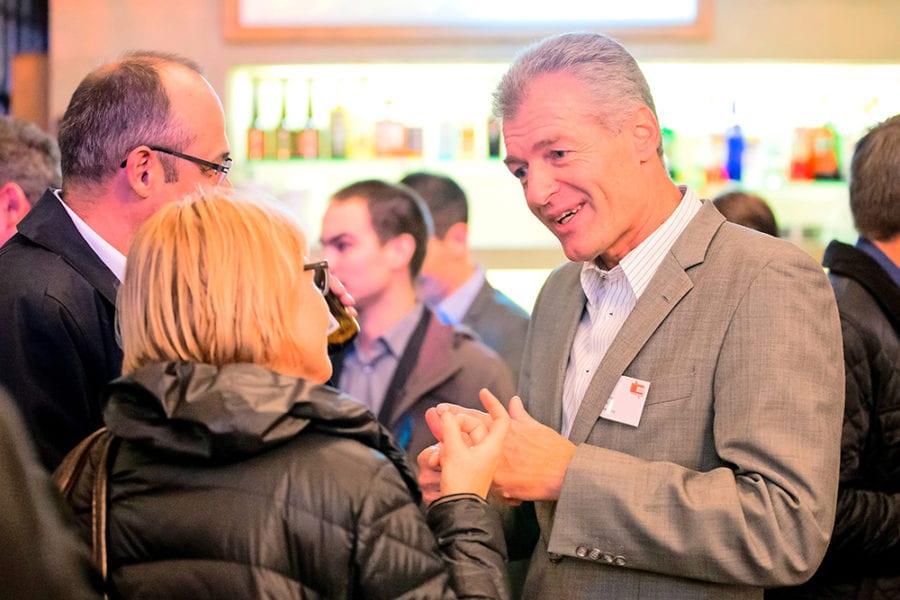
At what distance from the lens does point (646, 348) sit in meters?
1.71

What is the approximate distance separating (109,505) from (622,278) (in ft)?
3.21

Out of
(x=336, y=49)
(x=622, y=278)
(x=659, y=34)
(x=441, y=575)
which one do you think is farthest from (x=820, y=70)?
(x=441, y=575)

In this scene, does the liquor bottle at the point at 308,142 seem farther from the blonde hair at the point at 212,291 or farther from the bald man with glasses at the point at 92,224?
the blonde hair at the point at 212,291

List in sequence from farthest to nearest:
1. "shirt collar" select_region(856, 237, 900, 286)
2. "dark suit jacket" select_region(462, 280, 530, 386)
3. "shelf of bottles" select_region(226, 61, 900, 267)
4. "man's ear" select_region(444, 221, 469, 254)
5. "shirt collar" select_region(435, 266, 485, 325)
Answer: "shelf of bottles" select_region(226, 61, 900, 267)
"man's ear" select_region(444, 221, 469, 254)
"shirt collar" select_region(435, 266, 485, 325)
"dark suit jacket" select_region(462, 280, 530, 386)
"shirt collar" select_region(856, 237, 900, 286)

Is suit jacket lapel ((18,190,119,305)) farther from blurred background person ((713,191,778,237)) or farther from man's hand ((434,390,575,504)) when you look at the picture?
blurred background person ((713,191,778,237))

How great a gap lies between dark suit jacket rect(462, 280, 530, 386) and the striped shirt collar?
1.99 metres

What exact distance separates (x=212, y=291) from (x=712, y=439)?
810 mm

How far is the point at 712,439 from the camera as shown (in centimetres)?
163

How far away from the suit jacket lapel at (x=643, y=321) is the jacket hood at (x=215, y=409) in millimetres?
531

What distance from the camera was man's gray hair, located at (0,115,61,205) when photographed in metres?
2.82

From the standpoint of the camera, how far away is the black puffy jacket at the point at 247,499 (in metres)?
1.28

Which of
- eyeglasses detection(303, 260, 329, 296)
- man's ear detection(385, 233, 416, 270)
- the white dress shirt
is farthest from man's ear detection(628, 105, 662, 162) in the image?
man's ear detection(385, 233, 416, 270)

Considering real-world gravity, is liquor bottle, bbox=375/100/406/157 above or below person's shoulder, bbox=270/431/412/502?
above

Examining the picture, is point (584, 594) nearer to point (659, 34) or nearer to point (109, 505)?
point (109, 505)
